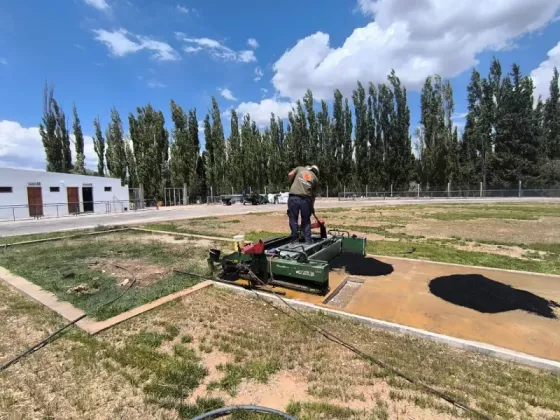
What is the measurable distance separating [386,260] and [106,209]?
1157 inches

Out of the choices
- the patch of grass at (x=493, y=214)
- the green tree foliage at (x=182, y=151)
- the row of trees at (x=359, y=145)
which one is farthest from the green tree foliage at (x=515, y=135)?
the green tree foliage at (x=182, y=151)

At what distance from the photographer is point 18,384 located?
109 inches

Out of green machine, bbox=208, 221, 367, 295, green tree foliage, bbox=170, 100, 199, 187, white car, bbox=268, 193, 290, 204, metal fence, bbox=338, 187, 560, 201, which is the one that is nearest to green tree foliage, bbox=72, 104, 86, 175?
green tree foliage, bbox=170, 100, 199, 187

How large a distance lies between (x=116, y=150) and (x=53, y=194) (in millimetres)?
17013

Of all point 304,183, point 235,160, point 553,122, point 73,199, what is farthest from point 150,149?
point 553,122

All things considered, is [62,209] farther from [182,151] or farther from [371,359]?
[371,359]

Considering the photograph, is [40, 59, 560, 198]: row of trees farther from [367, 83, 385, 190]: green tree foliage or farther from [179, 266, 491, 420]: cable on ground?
[179, 266, 491, 420]: cable on ground

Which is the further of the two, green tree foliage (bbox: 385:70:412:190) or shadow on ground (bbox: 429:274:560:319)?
green tree foliage (bbox: 385:70:412:190)

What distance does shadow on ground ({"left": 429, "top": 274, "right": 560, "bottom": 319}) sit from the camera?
14.3ft

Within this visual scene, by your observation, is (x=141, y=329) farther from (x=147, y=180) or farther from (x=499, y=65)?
(x=499, y=65)

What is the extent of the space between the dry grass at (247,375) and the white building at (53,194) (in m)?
Answer: 25.4

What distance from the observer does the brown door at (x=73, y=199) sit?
2688cm

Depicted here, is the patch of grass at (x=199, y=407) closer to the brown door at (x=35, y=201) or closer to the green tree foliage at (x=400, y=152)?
the brown door at (x=35, y=201)

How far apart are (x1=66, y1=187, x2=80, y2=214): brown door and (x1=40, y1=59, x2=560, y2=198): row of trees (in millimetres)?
12639
